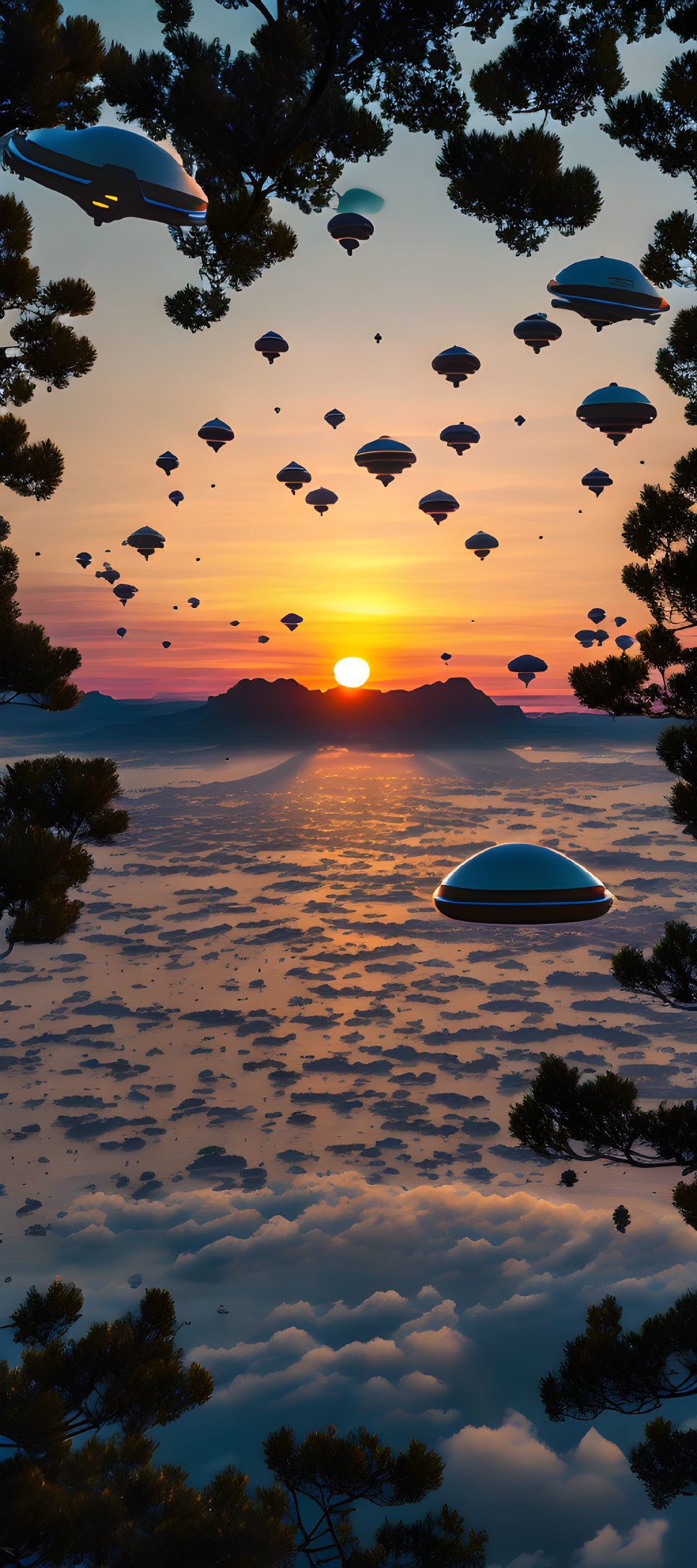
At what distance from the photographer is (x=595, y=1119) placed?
7.16 m

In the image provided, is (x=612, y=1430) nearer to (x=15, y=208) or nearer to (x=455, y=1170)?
(x=455, y=1170)

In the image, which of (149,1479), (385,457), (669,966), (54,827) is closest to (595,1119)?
(669,966)

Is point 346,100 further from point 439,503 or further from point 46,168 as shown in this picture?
point 439,503

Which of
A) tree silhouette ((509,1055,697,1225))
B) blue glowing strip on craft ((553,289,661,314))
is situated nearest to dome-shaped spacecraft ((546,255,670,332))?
blue glowing strip on craft ((553,289,661,314))

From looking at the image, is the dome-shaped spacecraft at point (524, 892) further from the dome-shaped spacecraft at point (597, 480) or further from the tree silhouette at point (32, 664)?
the dome-shaped spacecraft at point (597, 480)

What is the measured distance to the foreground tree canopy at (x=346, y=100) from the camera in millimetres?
6727

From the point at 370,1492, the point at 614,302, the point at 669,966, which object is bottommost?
the point at 370,1492

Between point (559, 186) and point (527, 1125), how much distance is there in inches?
291

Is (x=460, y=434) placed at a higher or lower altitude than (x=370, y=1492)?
higher

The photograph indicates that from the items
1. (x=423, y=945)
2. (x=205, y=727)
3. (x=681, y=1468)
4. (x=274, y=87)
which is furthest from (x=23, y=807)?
(x=205, y=727)

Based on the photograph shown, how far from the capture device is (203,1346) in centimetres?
1068

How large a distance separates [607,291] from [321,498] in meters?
12.3

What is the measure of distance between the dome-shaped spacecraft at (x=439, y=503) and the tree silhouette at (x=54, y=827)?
12596 millimetres

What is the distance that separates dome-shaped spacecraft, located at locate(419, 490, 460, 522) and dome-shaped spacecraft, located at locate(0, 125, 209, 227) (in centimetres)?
1385
